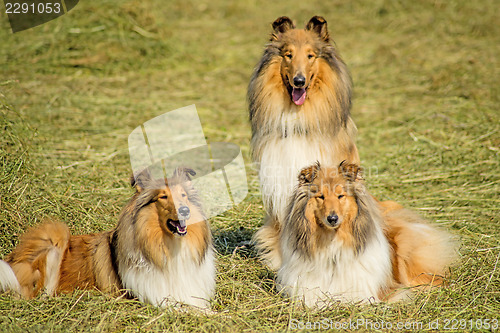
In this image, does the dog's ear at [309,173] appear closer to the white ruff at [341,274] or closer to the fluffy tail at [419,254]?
the white ruff at [341,274]

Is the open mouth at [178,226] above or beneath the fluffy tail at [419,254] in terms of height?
above

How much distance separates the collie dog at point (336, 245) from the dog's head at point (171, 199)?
2.97 feet

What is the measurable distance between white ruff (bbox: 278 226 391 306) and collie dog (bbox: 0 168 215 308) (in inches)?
32.5

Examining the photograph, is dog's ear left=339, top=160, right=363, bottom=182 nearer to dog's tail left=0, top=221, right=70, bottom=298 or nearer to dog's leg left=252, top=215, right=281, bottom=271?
dog's leg left=252, top=215, right=281, bottom=271

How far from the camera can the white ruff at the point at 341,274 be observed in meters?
4.41

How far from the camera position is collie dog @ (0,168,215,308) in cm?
415

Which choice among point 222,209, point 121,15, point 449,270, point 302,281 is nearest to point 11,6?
point 121,15

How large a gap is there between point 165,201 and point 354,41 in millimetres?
9586

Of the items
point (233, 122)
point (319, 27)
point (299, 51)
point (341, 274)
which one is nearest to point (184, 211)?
point (341, 274)

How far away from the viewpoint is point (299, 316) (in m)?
4.35

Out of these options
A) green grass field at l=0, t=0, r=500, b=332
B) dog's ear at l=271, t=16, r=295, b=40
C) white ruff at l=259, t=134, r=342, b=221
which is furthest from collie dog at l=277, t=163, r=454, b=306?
dog's ear at l=271, t=16, r=295, b=40

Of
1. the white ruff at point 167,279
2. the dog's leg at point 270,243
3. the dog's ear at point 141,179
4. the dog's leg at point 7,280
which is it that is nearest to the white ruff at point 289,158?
the dog's leg at point 270,243

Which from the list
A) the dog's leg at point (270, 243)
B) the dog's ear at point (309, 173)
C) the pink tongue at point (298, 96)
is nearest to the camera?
the dog's ear at point (309, 173)

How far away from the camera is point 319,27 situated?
5.00 metres
